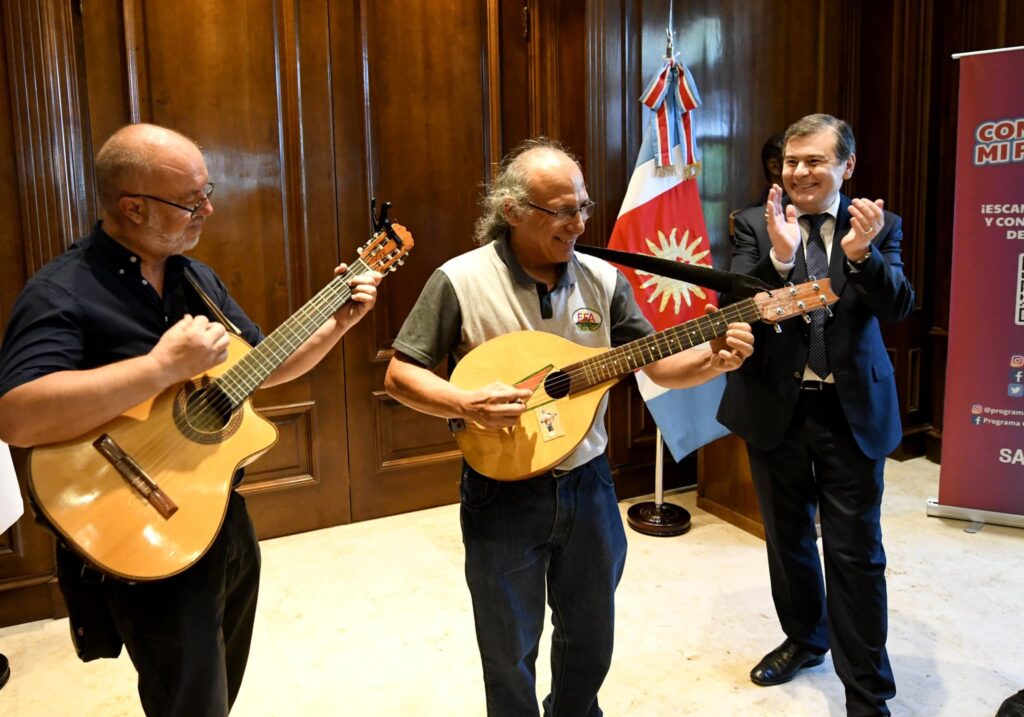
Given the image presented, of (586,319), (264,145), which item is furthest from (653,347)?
(264,145)

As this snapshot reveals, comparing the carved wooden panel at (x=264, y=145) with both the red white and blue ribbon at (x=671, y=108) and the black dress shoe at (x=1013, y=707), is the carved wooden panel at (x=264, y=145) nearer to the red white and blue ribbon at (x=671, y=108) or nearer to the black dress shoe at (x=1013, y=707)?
the red white and blue ribbon at (x=671, y=108)

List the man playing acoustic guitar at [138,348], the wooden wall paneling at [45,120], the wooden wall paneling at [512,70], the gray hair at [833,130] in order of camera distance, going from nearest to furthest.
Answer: the man playing acoustic guitar at [138,348] → the gray hair at [833,130] → the wooden wall paneling at [45,120] → the wooden wall paneling at [512,70]

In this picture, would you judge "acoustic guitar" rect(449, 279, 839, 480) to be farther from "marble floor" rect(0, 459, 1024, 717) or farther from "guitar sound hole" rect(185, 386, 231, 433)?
"marble floor" rect(0, 459, 1024, 717)

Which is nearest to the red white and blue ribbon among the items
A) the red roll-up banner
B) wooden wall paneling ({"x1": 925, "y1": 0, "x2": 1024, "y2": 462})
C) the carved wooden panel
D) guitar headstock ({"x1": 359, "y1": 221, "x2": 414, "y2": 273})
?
the red roll-up banner

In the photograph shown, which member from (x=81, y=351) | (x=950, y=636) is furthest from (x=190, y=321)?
(x=950, y=636)

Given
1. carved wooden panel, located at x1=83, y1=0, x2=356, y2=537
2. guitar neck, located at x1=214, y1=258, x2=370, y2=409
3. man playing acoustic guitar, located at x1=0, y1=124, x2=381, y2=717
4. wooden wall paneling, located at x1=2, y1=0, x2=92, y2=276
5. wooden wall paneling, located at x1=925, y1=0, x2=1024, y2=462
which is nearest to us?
man playing acoustic guitar, located at x1=0, y1=124, x2=381, y2=717

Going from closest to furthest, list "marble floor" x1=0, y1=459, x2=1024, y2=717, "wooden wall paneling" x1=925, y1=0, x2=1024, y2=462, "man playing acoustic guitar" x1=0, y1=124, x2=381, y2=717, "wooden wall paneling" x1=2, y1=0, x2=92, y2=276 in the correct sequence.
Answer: "man playing acoustic guitar" x1=0, y1=124, x2=381, y2=717, "marble floor" x1=0, y1=459, x2=1024, y2=717, "wooden wall paneling" x1=2, y1=0, x2=92, y2=276, "wooden wall paneling" x1=925, y1=0, x2=1024, y2=462

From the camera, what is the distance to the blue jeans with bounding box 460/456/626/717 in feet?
5.41

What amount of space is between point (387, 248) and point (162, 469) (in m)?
0.66

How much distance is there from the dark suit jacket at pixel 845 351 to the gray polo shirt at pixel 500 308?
0.64 m

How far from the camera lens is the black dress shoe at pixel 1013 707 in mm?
2104

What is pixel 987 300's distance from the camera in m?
3.60

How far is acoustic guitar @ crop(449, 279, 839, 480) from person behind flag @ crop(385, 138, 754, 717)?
5 centimetres

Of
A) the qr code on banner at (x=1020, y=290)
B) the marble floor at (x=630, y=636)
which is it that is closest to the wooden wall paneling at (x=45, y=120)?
the marble floor at (x=630, y=636)
